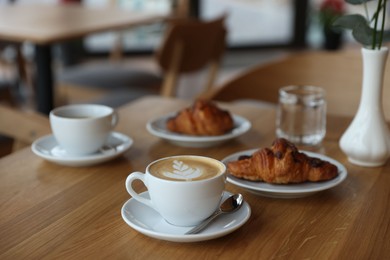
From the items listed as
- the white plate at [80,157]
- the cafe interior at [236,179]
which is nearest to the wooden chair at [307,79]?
the cafe interior at [236,179]

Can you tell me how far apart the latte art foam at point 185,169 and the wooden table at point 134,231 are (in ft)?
0.26

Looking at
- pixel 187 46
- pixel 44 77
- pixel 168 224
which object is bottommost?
pixel 44 77

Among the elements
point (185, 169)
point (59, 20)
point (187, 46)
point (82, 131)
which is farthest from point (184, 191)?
point (59, 20)

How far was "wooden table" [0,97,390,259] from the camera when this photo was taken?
695mm

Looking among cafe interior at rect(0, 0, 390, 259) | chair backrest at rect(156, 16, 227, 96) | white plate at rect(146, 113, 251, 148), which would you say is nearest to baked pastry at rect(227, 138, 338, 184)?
cafe interior at rect(0, 0, 390, 259)

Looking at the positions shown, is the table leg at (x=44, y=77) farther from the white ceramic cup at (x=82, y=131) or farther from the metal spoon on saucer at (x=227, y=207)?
the metal spoon on saucer at (x=227, y=207)

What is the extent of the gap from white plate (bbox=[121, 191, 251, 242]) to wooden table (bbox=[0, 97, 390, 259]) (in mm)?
14

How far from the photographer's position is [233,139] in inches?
45.3

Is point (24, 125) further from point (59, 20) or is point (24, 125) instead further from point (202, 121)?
point (59, 20)

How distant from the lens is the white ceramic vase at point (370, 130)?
99cm

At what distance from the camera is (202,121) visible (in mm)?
1107

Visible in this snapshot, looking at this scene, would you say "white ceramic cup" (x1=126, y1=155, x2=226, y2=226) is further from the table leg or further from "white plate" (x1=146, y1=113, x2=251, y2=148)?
the table leg

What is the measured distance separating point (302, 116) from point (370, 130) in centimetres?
22

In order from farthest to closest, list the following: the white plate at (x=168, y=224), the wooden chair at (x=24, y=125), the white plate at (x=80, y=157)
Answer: the wooden chair at (x=24, y=125) → the white plate at (x=80, y=157) → the white plate at (x=168, y=224)
